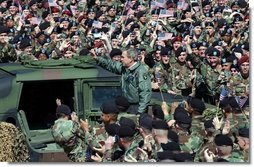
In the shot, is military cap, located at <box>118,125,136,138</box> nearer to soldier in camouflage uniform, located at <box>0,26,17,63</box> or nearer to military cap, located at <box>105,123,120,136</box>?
military cap, located at <box>105,123,120,136</box>

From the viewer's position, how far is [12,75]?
9.81 meters

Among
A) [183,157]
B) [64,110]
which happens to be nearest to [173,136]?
[183,157]

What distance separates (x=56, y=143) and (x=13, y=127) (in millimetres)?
500

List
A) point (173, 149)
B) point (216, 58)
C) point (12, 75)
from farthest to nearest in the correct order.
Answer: point (216, 58) → point (12, 75) → point (173, 149)

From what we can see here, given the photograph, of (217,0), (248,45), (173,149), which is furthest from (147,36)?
(173,149)

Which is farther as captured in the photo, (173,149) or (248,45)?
(248,45)

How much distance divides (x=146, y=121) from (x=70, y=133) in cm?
82

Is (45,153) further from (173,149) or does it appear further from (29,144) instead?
(173,149)

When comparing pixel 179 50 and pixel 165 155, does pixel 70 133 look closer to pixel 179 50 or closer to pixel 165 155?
pixel 165 155

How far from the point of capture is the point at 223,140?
915cm

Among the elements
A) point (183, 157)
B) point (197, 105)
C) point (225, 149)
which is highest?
point (197, 105)

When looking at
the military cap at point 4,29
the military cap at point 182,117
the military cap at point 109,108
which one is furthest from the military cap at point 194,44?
the military cap at point 4,29

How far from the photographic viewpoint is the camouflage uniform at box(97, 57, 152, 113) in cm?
984

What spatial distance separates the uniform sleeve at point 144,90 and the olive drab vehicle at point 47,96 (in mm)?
301
